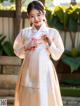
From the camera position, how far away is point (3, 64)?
28.0 feet

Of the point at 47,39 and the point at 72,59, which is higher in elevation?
the point at 47,39

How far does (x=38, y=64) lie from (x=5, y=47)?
13.2 feet

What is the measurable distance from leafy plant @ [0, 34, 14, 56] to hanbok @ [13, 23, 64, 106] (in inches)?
151

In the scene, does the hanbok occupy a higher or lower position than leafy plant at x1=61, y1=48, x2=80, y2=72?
higher

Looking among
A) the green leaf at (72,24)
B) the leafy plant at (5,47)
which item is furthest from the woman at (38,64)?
the green leaf at (72,24)

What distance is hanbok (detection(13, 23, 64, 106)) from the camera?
461cm

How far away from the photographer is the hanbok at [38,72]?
4.61 m

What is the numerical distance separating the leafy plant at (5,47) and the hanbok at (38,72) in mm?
3846

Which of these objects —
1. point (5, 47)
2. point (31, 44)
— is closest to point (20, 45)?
point (31, 44)

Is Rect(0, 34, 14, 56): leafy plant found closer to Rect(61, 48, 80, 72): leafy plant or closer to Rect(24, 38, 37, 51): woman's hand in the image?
Rect(61, 48, 80, 72): leafy plant

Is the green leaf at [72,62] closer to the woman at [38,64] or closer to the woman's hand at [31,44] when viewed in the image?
the woman at [38,64]

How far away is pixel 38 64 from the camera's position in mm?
4691

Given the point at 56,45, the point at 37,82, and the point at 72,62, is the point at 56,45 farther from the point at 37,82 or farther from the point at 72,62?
the point at 72,62

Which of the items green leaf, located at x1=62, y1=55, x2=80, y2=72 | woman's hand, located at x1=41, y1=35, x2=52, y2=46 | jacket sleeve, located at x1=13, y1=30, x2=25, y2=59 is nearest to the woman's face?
woman's hand, located at x1=41, y1=35, x2=52, y2=46
